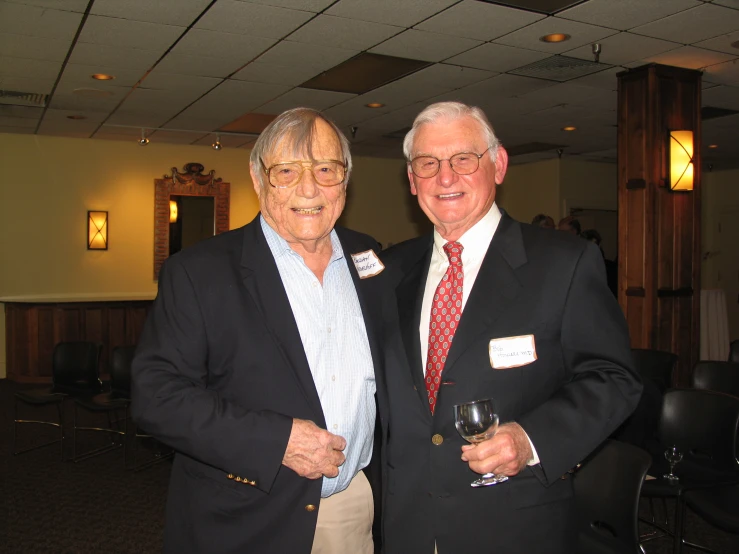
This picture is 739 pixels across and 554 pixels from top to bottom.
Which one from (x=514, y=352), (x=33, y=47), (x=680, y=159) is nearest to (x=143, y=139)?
(x=33, y=47)

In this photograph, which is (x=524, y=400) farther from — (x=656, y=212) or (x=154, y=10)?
(x=656, y=212)

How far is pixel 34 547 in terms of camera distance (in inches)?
161

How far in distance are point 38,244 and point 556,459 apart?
10130 mm

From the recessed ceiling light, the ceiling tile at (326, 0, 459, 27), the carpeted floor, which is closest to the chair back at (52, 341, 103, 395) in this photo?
the carpeted floor

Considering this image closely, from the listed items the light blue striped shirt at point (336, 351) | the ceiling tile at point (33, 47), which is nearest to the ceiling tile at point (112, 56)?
the ceiling tile at point (33, 47)

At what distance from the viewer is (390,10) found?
4781 millimetres

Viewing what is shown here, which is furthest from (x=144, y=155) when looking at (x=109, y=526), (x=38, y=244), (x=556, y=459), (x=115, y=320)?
(x=556, y=459)

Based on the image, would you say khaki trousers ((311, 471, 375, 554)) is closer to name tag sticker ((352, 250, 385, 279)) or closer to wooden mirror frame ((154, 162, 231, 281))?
name tag sticker ((352, 250, 385, 279))

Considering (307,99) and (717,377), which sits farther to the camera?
(307,99)

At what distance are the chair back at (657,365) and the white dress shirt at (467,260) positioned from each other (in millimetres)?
3348

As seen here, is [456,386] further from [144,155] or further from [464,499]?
[144,155]

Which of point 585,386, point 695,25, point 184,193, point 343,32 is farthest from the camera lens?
point 184,193

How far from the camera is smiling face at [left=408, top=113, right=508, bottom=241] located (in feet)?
6.61

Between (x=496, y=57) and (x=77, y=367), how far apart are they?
4859mm
